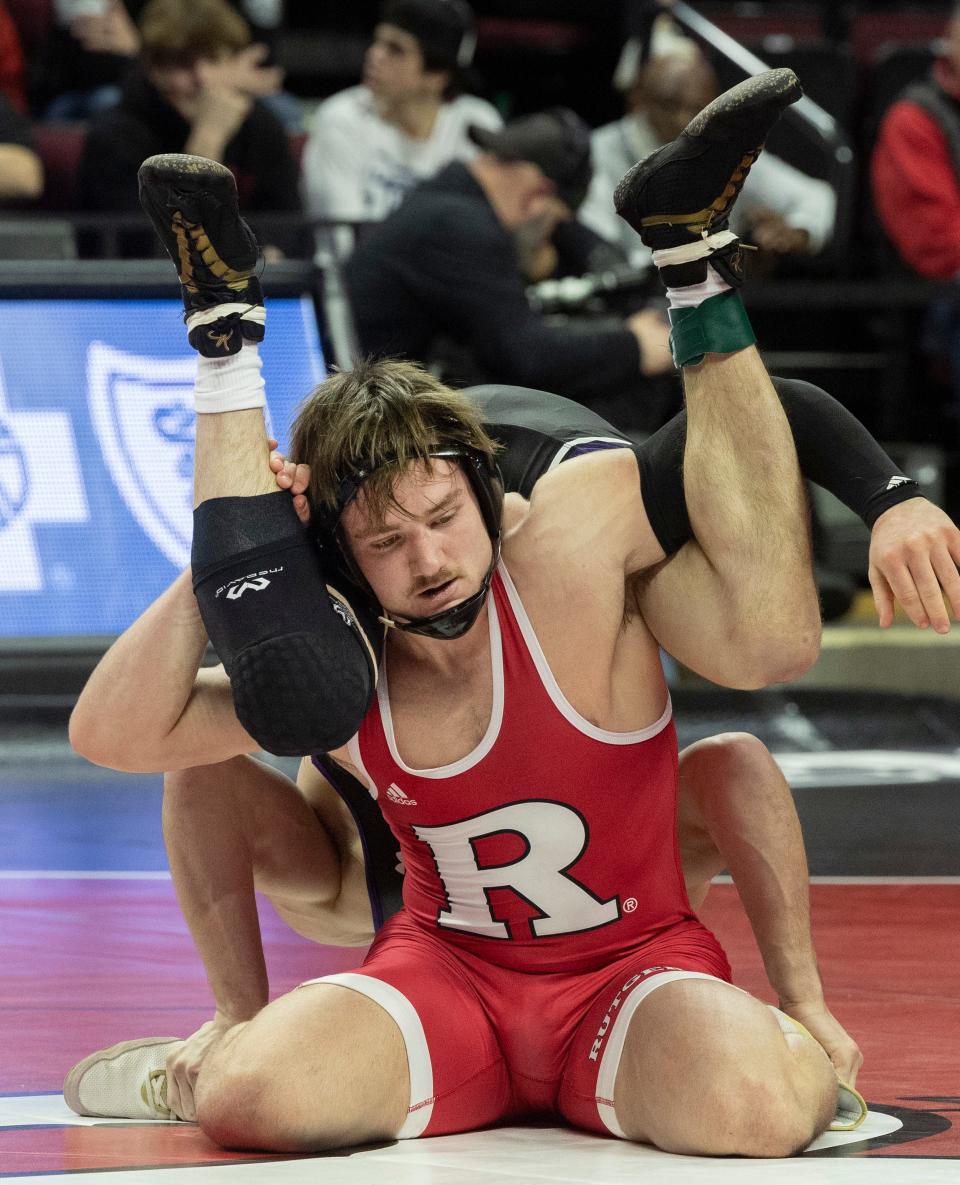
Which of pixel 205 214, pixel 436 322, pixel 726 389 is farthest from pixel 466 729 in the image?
pixel 436 322

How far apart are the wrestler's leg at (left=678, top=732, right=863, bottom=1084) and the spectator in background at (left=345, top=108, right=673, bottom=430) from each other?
346 cm

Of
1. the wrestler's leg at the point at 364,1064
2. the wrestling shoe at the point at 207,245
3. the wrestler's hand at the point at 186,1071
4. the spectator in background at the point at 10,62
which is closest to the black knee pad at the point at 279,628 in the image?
the wrestling shoe at the point at 207,245

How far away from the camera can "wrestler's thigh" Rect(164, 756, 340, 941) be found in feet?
9.53

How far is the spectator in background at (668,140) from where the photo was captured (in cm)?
713

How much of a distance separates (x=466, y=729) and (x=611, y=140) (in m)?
5.19

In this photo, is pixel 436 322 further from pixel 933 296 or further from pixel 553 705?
pixel 553 705

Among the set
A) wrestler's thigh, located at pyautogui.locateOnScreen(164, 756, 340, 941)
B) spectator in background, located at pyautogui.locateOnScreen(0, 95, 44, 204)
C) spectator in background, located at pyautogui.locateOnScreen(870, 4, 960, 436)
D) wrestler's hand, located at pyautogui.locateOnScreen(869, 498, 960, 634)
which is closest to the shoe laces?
wrestler's thigh, located at pyautogui.locateOnScreen(164, 756, 340, 941)

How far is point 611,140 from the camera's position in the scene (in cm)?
745

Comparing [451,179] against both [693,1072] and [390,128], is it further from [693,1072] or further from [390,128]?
[693,1072]

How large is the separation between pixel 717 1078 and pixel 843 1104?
0.27 m

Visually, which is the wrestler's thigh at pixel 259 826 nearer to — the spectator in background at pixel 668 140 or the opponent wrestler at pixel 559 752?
the opponent wrestler at pixel 559 752

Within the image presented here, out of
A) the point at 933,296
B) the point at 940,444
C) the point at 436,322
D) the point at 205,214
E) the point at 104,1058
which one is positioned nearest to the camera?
the point at 205,214

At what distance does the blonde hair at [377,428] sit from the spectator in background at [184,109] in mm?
4198

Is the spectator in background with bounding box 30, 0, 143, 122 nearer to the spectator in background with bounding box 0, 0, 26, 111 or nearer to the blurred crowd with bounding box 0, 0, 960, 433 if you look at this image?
the blurred crowd with bounding box 0, 0, 960, 433
